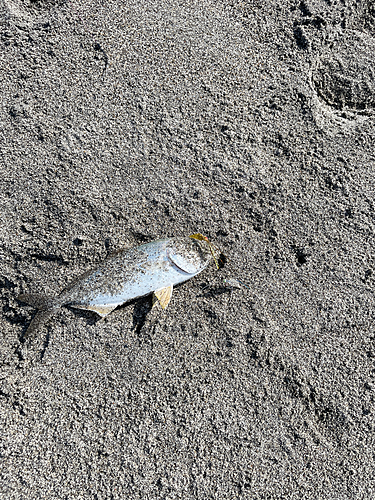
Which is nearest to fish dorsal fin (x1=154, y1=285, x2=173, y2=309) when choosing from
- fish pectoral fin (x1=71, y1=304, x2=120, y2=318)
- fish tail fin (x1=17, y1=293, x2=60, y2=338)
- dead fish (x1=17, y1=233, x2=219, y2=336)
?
dead fish (x1=17, y1=233, x2=219, y2=336)

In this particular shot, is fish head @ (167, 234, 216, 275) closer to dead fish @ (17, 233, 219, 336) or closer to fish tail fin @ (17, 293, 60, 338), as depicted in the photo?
dead fish @ (17, 233, 219, 336)

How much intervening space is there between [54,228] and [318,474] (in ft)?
7.26

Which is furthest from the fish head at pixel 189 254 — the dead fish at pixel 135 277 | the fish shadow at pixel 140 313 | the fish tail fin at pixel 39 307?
the fish tail fin at pixel 39 307

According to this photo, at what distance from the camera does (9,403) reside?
1.97 m

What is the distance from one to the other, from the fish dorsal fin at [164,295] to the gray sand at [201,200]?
0.09m

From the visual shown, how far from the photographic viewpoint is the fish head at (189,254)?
1963 mm

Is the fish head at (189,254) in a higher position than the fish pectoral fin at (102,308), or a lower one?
higher

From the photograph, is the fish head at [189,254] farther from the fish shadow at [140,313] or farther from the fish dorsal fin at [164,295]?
the fish shadow at [140,313]

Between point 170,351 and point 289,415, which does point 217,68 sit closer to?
point 170,351

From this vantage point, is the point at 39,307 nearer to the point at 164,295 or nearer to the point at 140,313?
the point at 140,313

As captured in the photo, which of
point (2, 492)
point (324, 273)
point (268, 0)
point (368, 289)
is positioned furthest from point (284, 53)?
point (2, 492)

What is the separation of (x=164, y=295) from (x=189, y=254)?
29 centimetres

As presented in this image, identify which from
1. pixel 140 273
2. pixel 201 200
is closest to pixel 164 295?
pixel 140 273

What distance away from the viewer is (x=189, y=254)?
1963 mm
